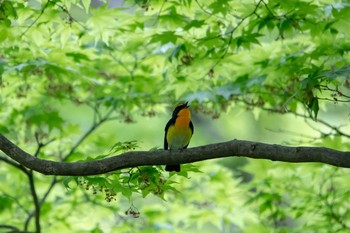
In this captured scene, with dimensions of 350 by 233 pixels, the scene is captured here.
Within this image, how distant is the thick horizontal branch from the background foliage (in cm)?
24

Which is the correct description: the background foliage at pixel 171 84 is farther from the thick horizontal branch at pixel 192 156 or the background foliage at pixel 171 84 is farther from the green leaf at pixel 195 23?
the thick horizontal branch at pixel 192 156

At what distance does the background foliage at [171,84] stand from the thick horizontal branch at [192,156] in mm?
243

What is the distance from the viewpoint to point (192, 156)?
2.60 m

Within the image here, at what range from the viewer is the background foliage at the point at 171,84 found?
3957mm

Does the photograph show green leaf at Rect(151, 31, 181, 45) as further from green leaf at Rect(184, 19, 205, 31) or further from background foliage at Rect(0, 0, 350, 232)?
green leaf at Rect(184, 19, 205, 31)

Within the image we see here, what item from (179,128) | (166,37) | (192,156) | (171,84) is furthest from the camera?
(171,84)

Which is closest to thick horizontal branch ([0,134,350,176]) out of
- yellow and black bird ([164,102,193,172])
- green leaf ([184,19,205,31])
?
yellow and black bird ([164,102,193,172])

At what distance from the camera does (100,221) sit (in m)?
5.94

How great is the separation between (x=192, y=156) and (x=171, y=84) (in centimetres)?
222

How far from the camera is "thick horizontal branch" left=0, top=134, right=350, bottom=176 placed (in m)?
2.41

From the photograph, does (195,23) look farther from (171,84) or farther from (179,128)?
(171,84)

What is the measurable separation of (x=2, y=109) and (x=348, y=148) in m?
3.09

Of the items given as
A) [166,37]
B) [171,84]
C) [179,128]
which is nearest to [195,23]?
[166,37]

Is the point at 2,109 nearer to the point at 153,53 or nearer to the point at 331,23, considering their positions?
the point at 153,53
